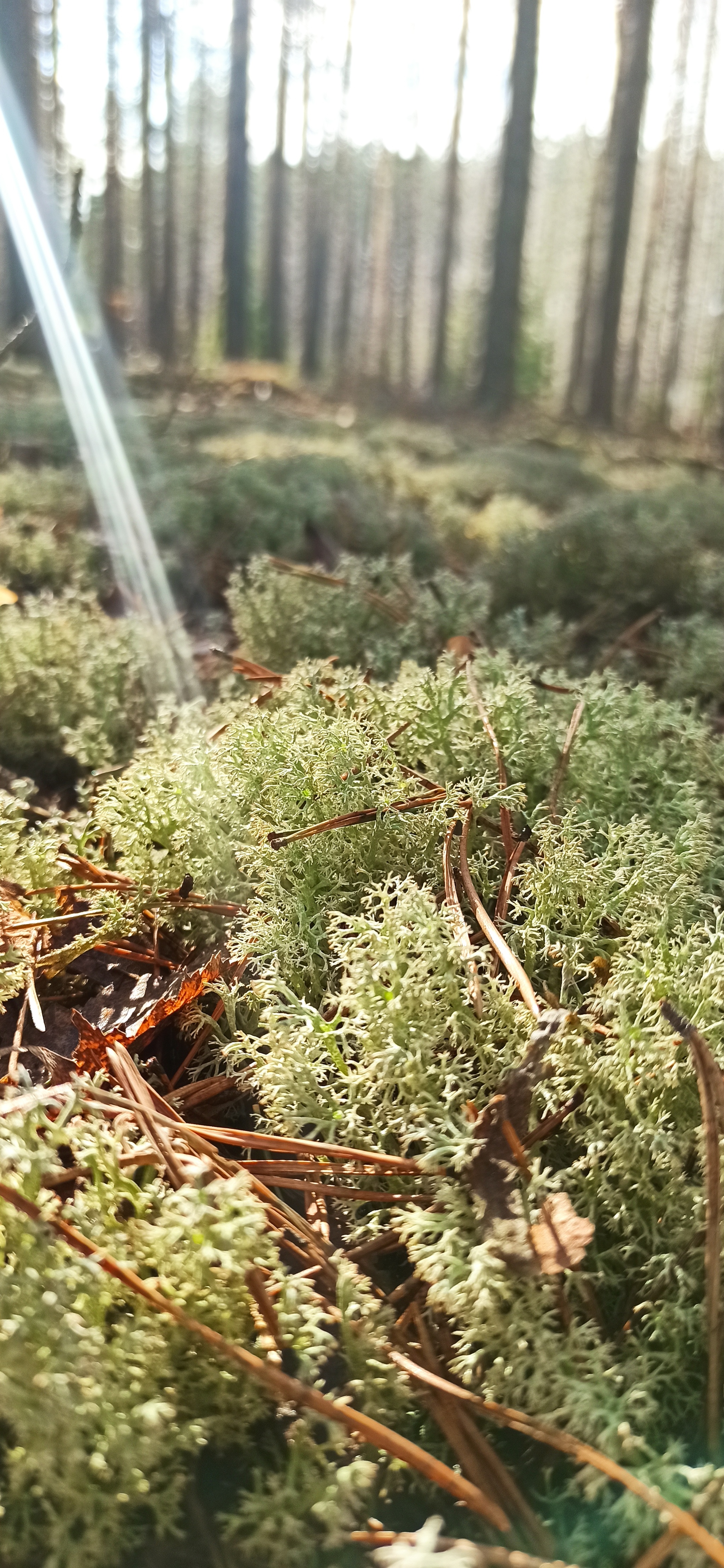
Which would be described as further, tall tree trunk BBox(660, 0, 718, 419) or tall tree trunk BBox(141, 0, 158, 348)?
tall tree trunk BBox(660, 0, 718, 419)

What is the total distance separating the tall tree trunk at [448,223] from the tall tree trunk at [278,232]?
3689mm

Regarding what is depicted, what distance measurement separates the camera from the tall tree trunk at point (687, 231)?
82.5ft

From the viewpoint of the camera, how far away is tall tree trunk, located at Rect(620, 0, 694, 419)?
24.2 meters

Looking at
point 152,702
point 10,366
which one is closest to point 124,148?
point 10,366

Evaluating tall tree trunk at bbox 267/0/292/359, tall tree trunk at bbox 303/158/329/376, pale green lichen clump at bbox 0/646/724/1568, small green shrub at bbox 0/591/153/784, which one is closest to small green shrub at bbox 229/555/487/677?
small green shrub at bbox 0/591/153/784

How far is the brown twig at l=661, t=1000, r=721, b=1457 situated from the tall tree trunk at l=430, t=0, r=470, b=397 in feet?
66.6

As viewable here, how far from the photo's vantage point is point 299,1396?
91 cm

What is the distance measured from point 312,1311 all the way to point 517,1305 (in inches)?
7.5

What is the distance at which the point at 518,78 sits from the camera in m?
10.7

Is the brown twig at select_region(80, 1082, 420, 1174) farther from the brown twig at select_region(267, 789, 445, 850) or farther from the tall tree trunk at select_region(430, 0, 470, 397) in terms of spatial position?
the tall tree trunk at select_region(430, 0, 470, 397)

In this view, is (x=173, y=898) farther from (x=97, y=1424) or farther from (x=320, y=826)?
(x=97, y=1424)

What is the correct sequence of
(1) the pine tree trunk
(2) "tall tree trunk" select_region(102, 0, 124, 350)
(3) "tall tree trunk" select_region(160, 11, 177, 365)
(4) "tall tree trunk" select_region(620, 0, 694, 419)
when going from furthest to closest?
(4) "tall tree trunk" select_region(620, 0, 694, 419), (2) "tall tree trunk" select_region(102, 0, 124, 350), (3) "tall tree trunk" select_region(160, 11, 177, 365), (1) the pine tree trunk

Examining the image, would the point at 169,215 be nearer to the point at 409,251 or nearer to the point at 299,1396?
the point at 409,251

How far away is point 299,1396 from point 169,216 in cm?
2682
